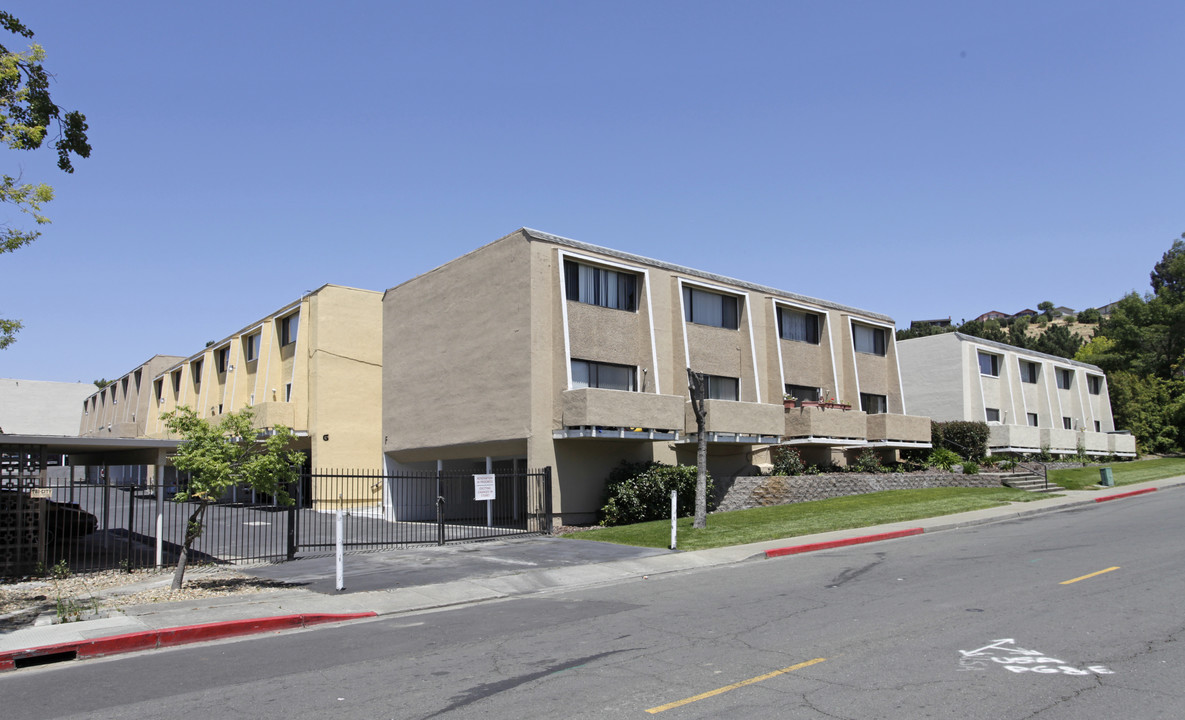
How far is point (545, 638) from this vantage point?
385 inches

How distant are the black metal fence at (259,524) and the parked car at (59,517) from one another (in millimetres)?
24

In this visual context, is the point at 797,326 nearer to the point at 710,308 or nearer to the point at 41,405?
the point at 710,308

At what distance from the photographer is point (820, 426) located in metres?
29.5

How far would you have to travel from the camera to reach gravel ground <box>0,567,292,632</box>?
11532 millimetres

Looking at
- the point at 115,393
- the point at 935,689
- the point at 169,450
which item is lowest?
the point at 935,689

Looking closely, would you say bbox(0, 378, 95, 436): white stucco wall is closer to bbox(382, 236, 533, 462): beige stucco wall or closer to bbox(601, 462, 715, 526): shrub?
bbox(382, 236, 533, 462): beige stucco wall

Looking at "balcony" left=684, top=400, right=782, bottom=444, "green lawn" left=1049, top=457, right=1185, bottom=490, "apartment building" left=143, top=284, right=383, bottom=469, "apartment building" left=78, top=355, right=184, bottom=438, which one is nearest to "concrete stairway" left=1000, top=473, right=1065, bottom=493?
"green lawn" left=1049, top=457, right=1185, bottom=490

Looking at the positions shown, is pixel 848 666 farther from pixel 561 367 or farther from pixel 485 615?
pixel 561 367

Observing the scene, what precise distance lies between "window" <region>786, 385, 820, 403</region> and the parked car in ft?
74.4

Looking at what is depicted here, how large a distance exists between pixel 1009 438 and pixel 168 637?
125 ft

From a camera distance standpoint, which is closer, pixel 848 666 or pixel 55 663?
pixel 848 666

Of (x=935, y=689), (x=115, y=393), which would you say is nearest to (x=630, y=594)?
(x=935, y=689)

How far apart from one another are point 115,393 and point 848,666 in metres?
67.0

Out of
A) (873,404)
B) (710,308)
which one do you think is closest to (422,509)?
A: (710,308)
